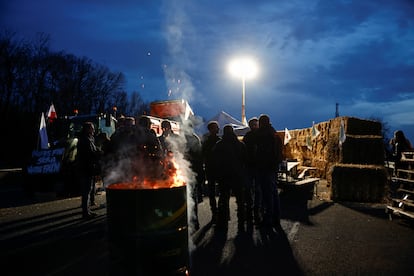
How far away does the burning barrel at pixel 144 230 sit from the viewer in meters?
3.47

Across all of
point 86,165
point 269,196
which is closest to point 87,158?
point 86,165

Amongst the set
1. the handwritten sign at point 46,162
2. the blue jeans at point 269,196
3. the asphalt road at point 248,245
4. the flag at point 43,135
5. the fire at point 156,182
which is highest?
the flag at point 43,135

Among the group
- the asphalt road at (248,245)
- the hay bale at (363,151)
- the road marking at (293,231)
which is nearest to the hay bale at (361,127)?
the hay bale at (363,151)

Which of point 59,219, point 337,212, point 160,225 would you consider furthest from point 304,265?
point 59,219

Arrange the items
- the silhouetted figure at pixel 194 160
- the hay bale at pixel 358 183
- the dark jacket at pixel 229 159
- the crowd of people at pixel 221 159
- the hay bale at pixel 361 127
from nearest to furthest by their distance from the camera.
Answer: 1. the crowd of people at pixel 221 159
2. the dark jacket at pixel 229 159
3. the silhouetted figure at pixel 194 160
4. the hay bale at pixel 358 183
5. the hay bale at pixel 361 127

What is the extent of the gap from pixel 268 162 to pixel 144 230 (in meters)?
4.27

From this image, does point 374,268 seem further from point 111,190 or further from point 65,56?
point 65,56

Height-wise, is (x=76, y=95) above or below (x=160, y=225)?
above

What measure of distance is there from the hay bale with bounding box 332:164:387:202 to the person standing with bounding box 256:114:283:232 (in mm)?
3972

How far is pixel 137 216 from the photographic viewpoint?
3.47 meters

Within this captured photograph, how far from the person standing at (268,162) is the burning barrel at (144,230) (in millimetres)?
3944

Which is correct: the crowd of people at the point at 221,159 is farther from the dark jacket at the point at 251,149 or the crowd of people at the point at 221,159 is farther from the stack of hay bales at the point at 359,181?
the stack of hay bales at the point at 359,181

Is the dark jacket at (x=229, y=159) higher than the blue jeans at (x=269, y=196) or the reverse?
higher

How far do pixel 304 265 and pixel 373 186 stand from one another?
259 inches
